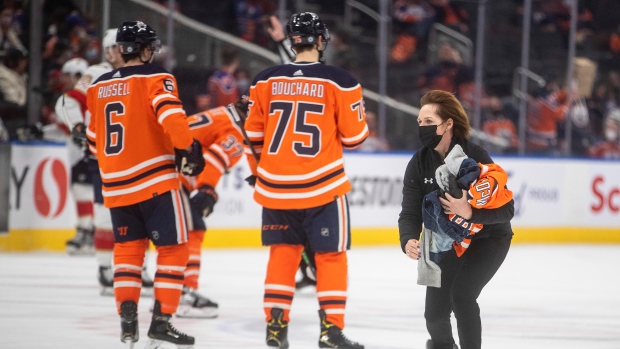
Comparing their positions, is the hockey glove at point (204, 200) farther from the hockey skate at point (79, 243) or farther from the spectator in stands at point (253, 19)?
the spectator in stands at point (253, 19)

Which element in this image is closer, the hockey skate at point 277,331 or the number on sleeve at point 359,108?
the hockey skate at point 277,331

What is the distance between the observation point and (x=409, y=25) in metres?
11.5

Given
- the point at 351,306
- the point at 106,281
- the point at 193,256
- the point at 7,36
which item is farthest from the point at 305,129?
the point at 7,36

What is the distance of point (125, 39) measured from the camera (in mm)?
4473

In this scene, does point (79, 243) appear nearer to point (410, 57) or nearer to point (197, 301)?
point (197, 301)

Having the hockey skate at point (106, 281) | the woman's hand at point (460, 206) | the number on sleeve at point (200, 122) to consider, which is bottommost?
the hockey skate at point (106, 281)

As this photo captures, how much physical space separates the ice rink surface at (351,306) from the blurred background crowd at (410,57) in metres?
1.89

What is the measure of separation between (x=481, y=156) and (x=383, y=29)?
291 inches

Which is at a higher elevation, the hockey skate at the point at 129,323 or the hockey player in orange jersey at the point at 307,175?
the hockey player in orange jersey at the point at 307,175

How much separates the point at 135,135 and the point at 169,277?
2.04ft

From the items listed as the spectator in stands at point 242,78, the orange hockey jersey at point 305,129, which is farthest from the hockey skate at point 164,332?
the spectator in stands at point 242,78

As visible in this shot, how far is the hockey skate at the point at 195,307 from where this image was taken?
562 centimetres

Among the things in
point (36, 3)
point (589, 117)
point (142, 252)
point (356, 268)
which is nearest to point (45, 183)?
point (36, 3)

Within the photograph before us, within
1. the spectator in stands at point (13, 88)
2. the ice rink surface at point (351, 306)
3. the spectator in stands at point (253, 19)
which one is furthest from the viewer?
the spectator in stands at point (253, 19)
